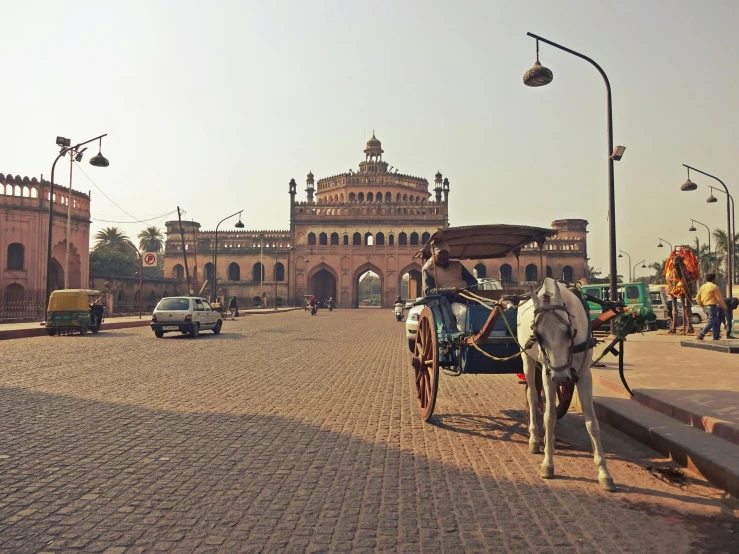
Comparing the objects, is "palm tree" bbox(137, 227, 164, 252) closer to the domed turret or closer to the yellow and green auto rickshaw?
the domed turret

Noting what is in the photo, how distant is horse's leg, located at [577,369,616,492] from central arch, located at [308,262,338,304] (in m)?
57.1

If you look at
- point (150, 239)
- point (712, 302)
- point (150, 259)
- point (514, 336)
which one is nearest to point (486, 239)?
point (514, 336)

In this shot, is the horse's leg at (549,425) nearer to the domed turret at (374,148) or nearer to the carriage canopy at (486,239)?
the carriage canopy at (486,239)

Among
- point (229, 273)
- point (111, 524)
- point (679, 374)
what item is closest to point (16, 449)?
point (111, 524)

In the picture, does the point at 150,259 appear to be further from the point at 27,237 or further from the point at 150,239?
the point at 150,239

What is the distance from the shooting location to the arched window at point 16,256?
36125 mm

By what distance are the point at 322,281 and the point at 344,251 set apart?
18.4 ft

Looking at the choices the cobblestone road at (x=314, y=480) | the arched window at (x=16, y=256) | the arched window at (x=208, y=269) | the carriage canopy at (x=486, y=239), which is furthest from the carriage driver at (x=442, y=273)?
the arched window at (x=208, y=269)

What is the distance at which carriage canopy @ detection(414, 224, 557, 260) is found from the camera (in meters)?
6.54

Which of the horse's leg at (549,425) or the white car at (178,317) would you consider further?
the white car at (178,317)

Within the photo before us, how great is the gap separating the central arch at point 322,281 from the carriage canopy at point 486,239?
2107 inches

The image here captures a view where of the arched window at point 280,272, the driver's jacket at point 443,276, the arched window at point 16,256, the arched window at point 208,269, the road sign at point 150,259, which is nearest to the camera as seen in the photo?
the driver's jacket at point 443,276

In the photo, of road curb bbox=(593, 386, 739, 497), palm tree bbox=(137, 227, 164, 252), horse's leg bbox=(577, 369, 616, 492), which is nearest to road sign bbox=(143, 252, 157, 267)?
road curb bbox=(593, 386, 739, 497)

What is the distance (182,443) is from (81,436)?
983 millimetres
